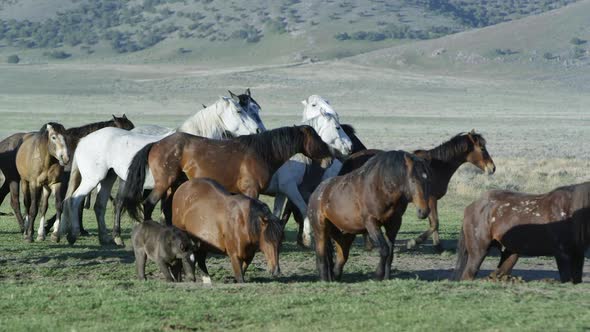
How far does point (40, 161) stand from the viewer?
17266mm

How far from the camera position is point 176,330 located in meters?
9.17

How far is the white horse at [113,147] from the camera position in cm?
1667

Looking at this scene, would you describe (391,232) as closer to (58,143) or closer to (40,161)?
(58,143)

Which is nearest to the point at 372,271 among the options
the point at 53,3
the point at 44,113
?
the point at 44,113

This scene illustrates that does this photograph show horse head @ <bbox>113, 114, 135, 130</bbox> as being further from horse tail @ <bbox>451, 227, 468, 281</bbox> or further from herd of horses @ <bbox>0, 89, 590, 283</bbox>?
horse tail @ <bbox>451, 227, 468, 281</bbox>

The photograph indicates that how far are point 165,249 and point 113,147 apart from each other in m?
5.05

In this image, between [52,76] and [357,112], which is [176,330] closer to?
[357,112]

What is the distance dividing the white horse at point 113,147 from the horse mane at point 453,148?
281cm

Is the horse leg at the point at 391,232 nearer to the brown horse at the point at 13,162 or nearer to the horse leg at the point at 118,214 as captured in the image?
the horse leg at the point at 118,214

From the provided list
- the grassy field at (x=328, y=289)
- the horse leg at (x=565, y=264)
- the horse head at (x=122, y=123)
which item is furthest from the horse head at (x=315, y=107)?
the horse leg at (x=565, y=264)

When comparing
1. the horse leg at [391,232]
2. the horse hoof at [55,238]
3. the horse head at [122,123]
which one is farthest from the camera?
the horse head at [122,123]

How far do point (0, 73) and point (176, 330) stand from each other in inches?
3985

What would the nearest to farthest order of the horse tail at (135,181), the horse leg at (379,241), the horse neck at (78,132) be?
the horse leg at (379,241), the horse tail at (135,181), the horse neck at (78,132)

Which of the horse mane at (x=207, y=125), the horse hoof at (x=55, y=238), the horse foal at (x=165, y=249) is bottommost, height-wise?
the horse hoof at (x=55, y=238)
